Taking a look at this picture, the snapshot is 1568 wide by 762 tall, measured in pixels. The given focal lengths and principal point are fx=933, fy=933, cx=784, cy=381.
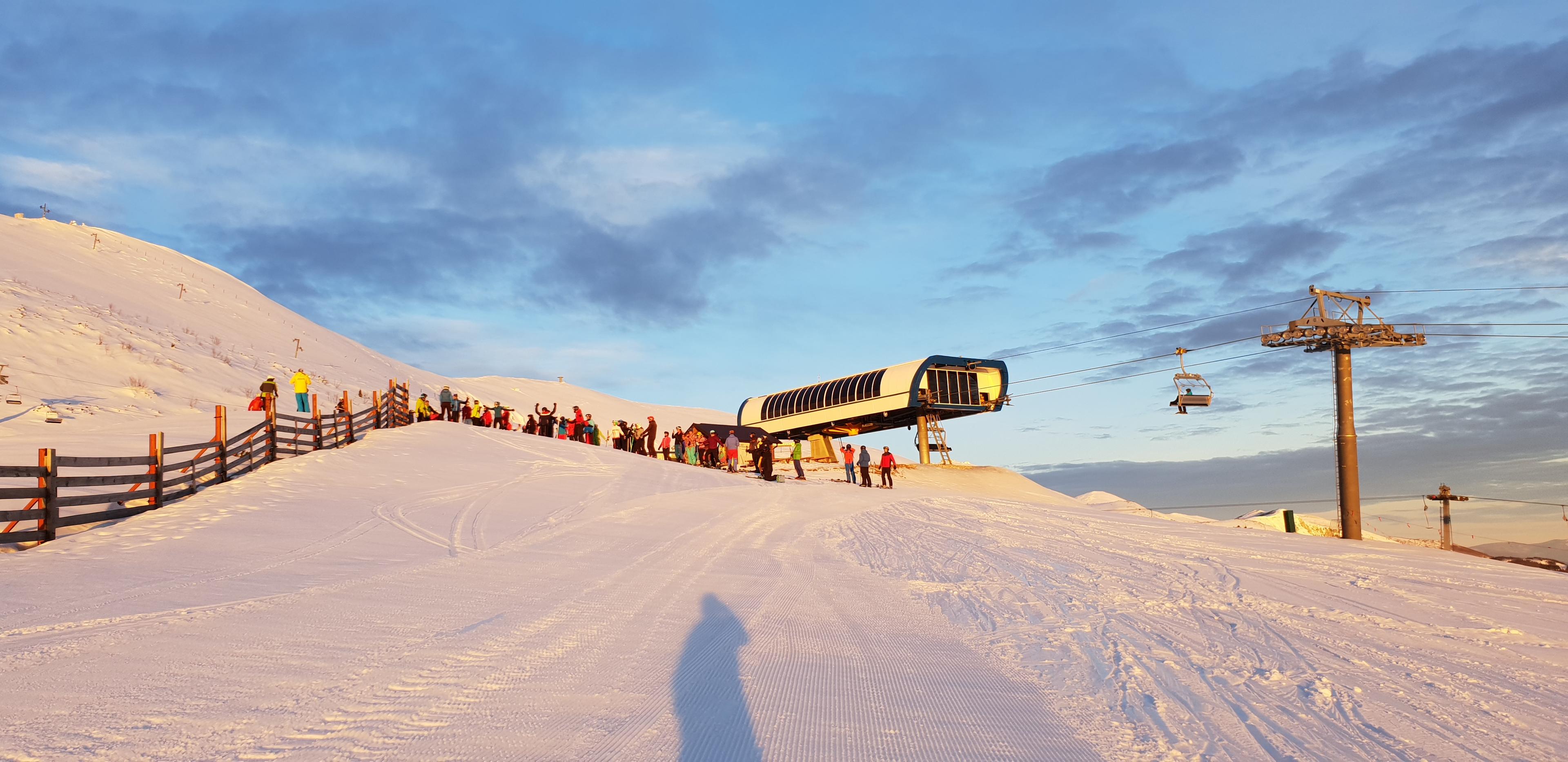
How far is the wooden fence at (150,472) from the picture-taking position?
41.0 feet

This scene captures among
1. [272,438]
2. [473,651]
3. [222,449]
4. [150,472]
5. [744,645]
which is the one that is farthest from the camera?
[272,438]

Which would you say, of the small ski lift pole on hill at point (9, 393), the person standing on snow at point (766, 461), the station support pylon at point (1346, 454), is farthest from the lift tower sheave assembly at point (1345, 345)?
→ the small ski lift pole on hill at point (9, 393)

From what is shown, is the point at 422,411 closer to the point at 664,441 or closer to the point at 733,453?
the point at 664,441

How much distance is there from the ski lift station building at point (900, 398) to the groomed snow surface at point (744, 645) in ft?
108

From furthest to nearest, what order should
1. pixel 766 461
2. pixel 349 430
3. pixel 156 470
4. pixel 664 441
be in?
pixel 664 441, pixel 766 461, pixel 349 430, pixel 156 470

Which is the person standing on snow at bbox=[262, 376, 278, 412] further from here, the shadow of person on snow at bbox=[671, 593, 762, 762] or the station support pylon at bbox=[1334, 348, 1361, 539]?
the station support pylon at bbox=[1334, 348, 1361, 539]

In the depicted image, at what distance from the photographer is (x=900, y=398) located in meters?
49.2

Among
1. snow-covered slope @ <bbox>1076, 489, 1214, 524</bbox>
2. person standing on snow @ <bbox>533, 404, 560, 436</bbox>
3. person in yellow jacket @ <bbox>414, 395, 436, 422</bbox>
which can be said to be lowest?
snow-covered slope @ <bbox>1076, 489, 1214, 524</bbox>

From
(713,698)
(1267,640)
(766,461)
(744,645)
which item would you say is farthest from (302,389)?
(1267,640)

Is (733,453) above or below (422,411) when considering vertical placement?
below

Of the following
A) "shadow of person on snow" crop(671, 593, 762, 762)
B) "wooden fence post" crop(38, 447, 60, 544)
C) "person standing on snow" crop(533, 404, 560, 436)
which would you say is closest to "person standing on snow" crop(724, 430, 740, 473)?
"person standing on snow" crop(533, 404, 560, 436)

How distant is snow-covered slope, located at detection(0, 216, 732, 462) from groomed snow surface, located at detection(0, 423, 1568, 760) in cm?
1300

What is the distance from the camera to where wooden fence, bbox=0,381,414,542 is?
12.5 metres

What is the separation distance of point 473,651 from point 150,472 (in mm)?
11282
